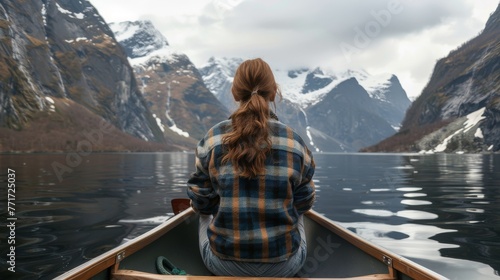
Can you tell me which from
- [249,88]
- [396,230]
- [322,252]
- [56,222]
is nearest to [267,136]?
[249,88]

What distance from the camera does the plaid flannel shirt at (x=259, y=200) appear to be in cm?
455

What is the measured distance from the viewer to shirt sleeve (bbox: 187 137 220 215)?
4965 millimetres

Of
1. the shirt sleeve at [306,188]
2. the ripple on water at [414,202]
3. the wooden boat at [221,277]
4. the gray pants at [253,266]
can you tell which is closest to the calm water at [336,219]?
the ripple on water at [414,202]

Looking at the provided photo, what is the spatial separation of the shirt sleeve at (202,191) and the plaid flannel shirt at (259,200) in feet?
0.17

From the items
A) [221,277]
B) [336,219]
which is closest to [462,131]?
[336,219]

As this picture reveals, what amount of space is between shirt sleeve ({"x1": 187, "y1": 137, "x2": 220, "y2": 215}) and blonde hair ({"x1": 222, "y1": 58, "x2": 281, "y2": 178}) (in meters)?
0.49

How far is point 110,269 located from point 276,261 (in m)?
1.87

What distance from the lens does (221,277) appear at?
14.3ft

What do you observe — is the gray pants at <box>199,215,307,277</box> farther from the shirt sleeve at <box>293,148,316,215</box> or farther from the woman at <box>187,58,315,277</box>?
the shirt sleeve at <box>293,148,316,215</box>

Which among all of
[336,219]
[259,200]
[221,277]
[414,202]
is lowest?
[336,219]

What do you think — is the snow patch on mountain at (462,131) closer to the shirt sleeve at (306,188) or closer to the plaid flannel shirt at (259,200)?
the shirt sleeve at (306,188)

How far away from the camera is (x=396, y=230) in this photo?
12.8m

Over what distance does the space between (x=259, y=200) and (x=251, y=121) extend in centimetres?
84

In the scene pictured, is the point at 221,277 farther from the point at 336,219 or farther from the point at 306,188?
the point at 336,219
